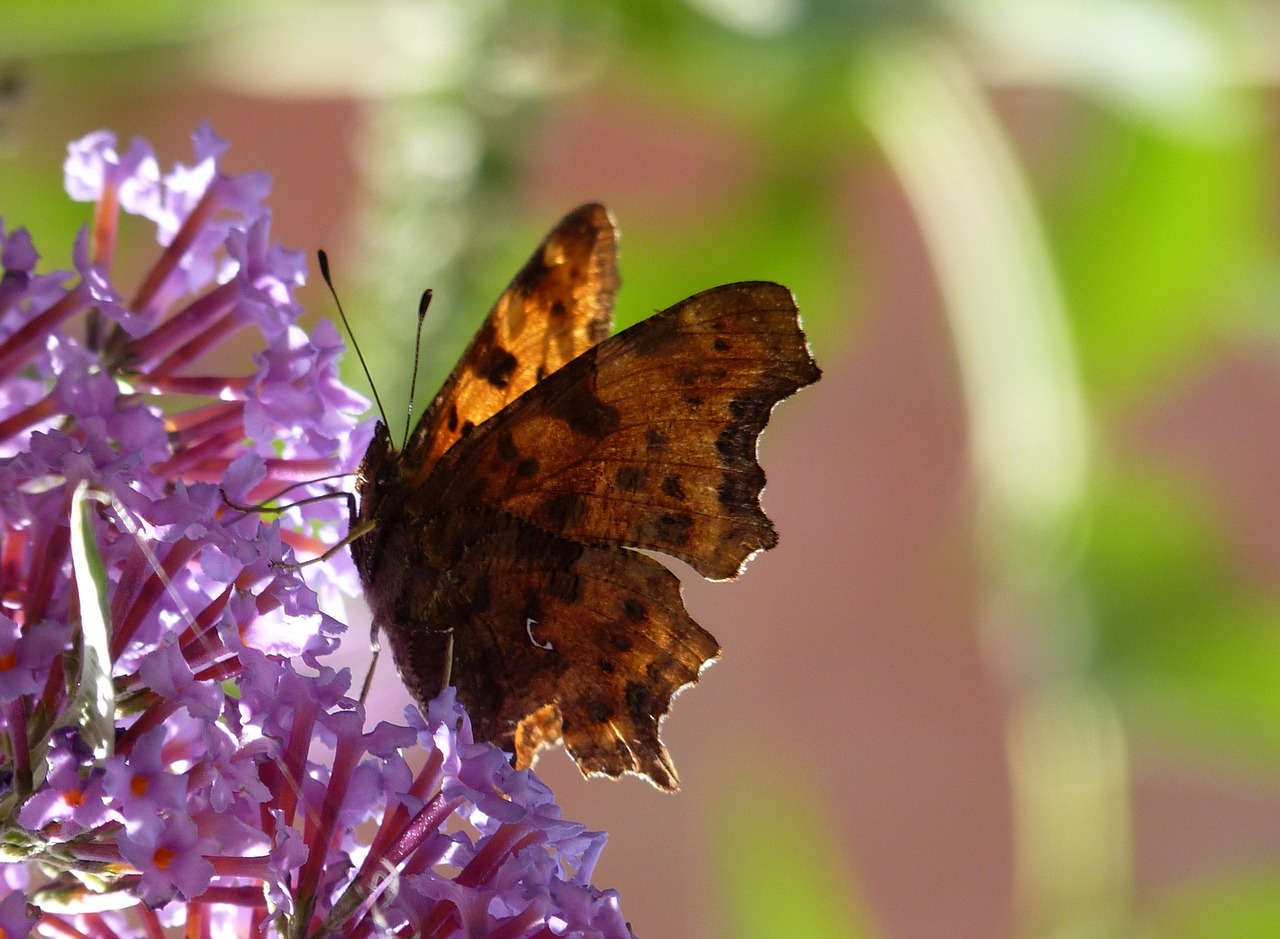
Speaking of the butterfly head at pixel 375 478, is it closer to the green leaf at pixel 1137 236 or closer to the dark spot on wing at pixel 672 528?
the dark spot on wing at pixel 672 528

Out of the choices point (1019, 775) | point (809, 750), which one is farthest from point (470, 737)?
point (809, 750)

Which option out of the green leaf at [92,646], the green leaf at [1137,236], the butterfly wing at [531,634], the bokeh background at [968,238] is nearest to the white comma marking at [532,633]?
the butterfly wing at [531,634]

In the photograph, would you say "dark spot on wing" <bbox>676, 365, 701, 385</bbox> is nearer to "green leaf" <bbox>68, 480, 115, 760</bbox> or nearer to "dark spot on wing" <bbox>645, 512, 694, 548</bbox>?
"dark spot on wing" <bbox>645, 512, 694, 548</bbox>

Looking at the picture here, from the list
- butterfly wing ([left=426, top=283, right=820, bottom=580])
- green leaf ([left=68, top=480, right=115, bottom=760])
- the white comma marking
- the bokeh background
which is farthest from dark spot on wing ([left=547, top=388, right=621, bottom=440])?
the bokeh background

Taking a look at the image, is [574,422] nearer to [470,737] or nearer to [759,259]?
[470,737]

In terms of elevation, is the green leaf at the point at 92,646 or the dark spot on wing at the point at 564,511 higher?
the dark spot on wing at the point at 564,511
